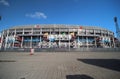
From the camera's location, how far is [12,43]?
70.8 m

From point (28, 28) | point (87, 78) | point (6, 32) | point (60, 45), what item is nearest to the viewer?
point (87, 78)

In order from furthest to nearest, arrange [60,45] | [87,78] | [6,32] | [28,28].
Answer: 1. [6,32]
2. [28,28]
3. [60,45]
4. [87,78]

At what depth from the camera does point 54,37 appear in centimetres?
6750

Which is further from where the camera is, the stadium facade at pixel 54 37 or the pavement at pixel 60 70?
the stadium facade at pixel 54 37

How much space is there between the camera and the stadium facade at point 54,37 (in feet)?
223

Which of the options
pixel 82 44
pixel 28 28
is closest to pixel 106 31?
pixel 82 44

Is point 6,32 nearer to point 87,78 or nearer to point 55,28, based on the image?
point 55,28

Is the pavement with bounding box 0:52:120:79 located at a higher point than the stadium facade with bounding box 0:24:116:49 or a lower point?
lower

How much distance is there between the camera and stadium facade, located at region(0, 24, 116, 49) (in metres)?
67.9

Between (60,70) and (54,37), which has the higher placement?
(54,37)

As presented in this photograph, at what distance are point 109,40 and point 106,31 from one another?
8179mm

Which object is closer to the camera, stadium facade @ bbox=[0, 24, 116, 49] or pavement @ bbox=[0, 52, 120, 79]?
pavement @ bbox=[0, 52, 120, 79]

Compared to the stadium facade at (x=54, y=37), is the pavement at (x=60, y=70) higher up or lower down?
lower down

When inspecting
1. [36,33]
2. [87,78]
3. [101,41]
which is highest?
[36,33]
